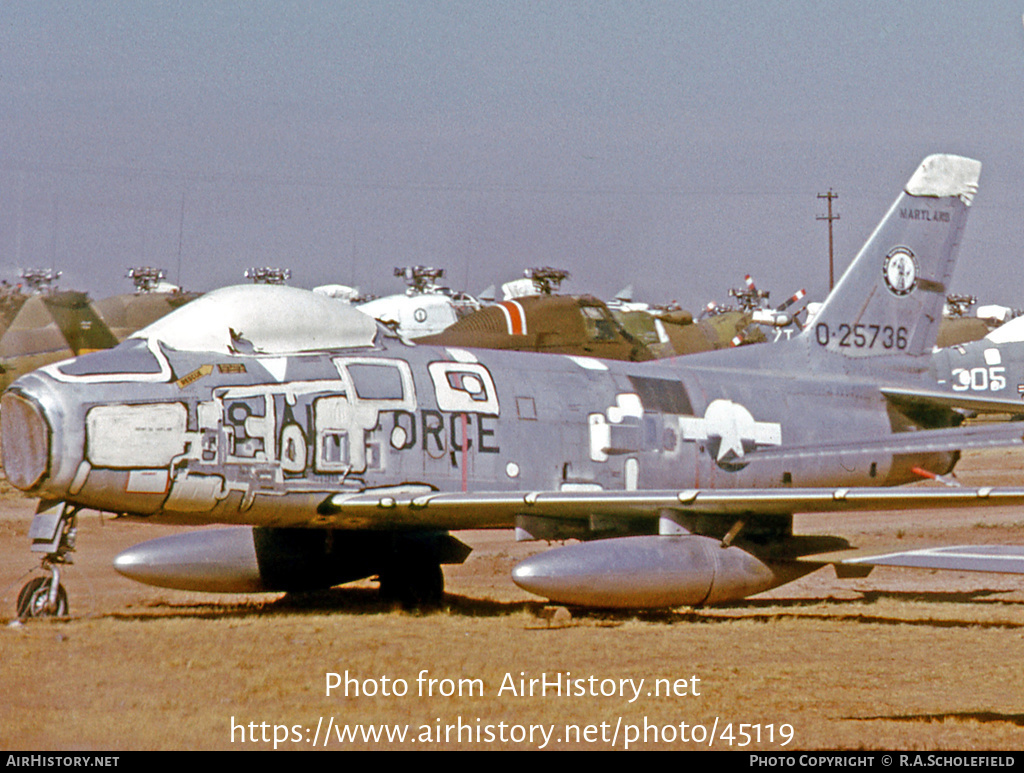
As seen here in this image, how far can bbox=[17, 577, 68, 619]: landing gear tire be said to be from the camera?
9445 mm

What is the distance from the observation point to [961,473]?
1175 inches

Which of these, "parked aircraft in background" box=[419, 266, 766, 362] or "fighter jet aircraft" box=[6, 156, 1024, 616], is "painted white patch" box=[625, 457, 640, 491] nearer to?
"fighter jet aircraft" box=[6, 156, 1024, 616]

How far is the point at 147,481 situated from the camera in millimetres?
9383

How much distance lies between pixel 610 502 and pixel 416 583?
2.50 meters

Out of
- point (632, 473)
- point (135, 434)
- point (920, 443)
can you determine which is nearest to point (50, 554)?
point (135, 434)

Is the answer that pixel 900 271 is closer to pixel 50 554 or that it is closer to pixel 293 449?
pixel 293 449

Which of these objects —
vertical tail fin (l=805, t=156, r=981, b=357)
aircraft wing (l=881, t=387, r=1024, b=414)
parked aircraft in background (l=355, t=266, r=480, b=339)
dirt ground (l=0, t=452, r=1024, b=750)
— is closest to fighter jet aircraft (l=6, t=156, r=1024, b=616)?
dirt ground (l=0, t=452, r=1024, b=750)

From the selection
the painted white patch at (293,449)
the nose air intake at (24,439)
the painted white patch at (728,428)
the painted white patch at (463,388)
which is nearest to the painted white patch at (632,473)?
the painted white patch at (728,428)

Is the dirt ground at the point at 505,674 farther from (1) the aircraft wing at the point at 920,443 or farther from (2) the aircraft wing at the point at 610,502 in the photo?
(1) the aircraft wing at the point at 920,443

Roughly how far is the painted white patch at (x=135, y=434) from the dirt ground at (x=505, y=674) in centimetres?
Result: 124

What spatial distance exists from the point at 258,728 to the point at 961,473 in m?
26.5

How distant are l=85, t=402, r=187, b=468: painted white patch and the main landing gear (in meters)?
0.58

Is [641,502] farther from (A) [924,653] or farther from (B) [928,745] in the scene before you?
(B) [928,745]

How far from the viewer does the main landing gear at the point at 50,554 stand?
368 inches
